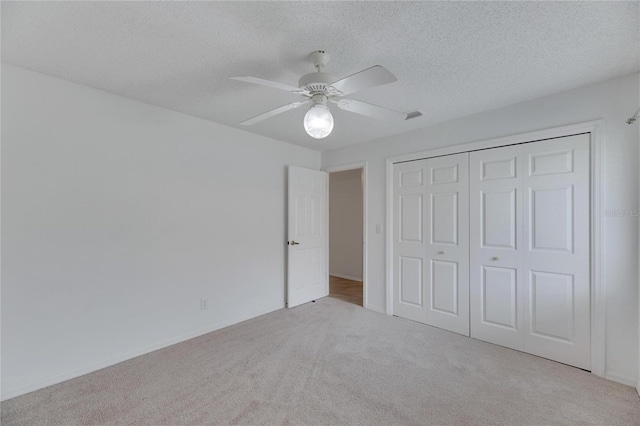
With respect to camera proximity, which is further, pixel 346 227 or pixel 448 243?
pixel 346 227

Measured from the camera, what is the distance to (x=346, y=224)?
6.02 metres

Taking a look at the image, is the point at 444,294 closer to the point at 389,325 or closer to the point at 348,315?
the point at 389,325

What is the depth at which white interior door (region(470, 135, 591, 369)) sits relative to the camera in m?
2.32

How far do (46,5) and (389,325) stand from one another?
3751 mm

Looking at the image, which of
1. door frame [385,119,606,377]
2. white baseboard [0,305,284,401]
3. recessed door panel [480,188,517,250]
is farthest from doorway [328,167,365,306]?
door frame [385,119,606,377]

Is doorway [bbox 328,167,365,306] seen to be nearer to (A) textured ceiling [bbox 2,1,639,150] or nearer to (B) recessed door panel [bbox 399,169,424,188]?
(B) recessed door panel [bbox 399,169,424,188]

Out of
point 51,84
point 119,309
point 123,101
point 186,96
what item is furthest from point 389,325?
point 51,84

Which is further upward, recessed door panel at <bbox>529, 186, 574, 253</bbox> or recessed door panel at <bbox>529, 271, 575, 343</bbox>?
recessed door panel at <bbox>529, 186, 574, 253</bbox>

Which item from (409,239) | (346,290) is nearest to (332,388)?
(409,239)

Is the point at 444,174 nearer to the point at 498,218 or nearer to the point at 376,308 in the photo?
the point at 498,218

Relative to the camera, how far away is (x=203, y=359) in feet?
8.07

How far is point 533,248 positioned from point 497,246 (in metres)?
0.29

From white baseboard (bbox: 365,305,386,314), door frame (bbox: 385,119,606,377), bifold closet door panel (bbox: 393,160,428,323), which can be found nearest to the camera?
door frame (bbox: 385,119,606,377)

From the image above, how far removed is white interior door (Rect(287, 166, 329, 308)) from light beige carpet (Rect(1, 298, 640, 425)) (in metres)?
1.14
